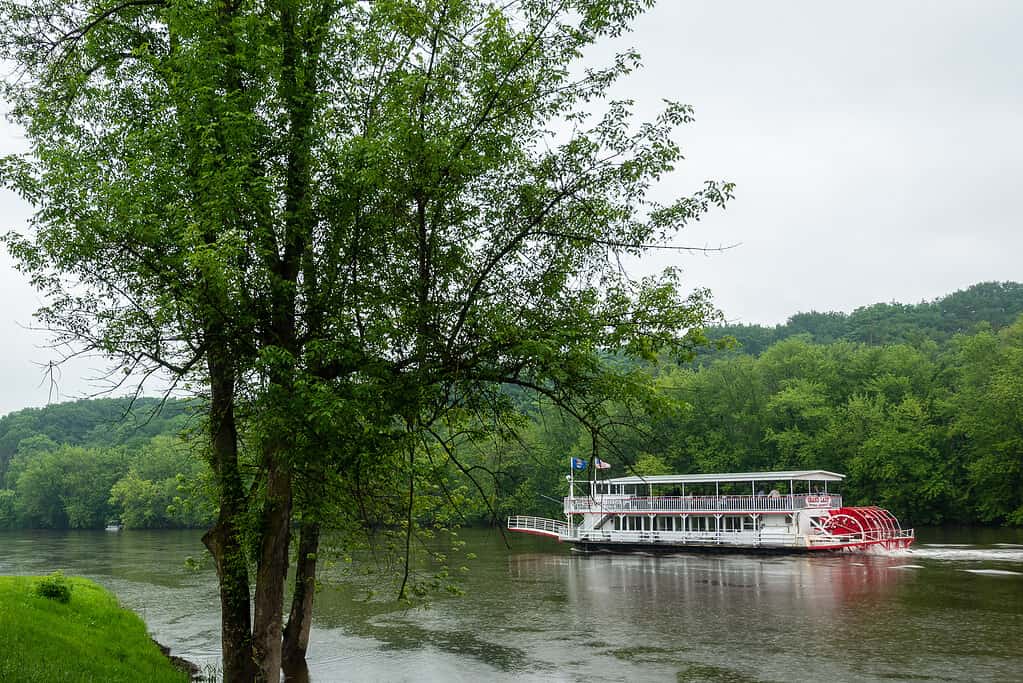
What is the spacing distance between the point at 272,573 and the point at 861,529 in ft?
121

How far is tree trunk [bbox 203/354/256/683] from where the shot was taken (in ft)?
34.7

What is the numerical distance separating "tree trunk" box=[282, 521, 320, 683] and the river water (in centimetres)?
49

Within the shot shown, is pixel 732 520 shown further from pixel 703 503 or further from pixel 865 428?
pixel 865 428

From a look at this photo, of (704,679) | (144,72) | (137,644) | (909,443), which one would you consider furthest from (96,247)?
(909,443)

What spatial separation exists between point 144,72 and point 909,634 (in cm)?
1924

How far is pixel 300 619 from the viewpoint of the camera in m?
15.5

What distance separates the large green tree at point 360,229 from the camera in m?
8.19

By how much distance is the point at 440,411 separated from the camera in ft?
28.9

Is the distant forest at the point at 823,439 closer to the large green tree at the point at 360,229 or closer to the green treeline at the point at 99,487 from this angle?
the green treeline at the point at 99,487

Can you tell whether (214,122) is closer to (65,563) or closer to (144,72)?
(144,72)

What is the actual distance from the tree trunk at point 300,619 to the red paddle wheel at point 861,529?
3081 centimetres

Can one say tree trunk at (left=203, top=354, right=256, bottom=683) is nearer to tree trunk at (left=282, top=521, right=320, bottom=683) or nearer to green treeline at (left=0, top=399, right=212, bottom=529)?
tree trunk at (left=282, top=521, right=320, bottom=683)

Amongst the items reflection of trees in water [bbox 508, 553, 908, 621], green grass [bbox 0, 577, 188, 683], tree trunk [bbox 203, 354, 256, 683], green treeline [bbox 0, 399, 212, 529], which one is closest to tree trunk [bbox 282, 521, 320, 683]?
green grass [bbox 0, 577, 188, 683]

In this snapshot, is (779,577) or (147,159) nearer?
(147,159)
